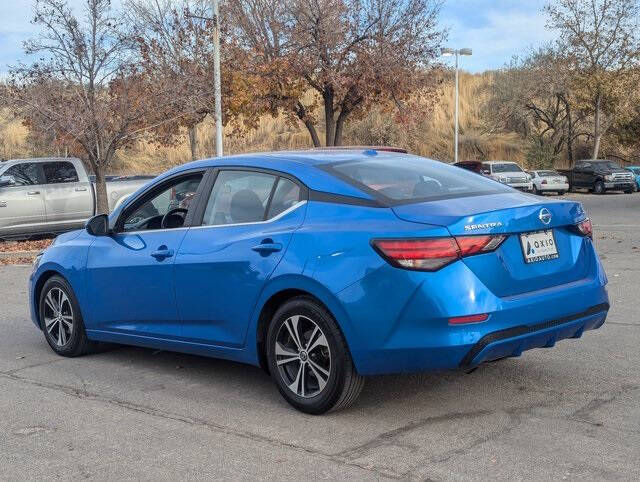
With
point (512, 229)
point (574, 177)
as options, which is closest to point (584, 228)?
point (512, 229)

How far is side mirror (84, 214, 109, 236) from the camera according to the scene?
684 cm

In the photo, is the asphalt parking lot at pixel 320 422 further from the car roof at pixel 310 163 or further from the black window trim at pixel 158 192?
the car roof at pixel 310 163

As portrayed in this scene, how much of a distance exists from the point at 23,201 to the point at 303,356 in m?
15.1

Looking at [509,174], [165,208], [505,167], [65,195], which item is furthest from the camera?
[505,167]

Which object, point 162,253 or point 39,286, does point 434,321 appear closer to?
point 162,253

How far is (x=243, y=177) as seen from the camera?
236 inches

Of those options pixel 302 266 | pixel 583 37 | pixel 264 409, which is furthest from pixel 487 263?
pixel 583 37

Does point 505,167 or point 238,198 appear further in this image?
point 505,167

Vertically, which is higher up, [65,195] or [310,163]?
[310,163]

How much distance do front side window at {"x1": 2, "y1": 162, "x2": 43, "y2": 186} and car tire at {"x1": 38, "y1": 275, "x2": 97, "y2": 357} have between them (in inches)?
489

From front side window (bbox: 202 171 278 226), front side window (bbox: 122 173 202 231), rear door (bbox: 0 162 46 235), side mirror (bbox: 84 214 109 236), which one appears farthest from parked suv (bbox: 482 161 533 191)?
front side window (bbox: 202 171 278 226)

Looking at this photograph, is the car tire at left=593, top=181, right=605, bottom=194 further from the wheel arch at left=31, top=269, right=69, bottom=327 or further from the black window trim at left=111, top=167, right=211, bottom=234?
the black window trim at left=111, top=167, right=211, bottom=234

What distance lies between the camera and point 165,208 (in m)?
6.86

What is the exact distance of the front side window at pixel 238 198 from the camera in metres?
5.80
